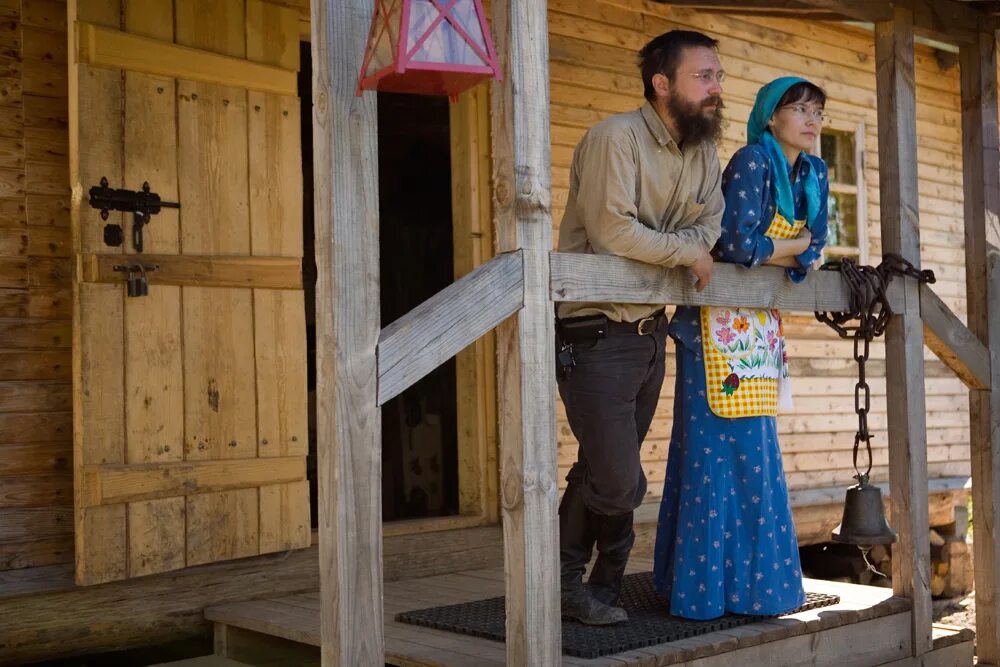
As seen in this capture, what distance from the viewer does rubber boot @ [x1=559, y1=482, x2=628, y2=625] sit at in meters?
3.82

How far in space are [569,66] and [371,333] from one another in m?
3.57

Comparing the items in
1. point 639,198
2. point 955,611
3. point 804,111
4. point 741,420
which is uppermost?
point 804,111

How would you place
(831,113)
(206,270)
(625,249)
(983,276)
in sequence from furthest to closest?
(831,113) < (983,276) < (206,270) < (625,249)

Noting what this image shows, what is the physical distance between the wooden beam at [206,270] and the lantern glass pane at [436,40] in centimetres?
204

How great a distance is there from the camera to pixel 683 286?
3.73 meters

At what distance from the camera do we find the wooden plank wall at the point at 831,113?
6156 mm

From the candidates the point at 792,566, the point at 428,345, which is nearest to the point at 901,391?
the point at 792,566

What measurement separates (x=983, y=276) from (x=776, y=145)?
1571 millimetres

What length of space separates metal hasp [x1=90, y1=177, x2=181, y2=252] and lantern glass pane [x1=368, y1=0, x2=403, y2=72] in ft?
6.25

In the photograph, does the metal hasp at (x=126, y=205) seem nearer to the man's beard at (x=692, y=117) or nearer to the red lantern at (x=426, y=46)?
the red lantern at (x=426, y=46)

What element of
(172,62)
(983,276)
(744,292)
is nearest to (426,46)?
(744,292)

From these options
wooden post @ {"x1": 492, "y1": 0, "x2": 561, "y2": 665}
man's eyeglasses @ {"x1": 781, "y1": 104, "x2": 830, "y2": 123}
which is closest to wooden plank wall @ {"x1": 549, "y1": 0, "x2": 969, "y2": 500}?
man's eyeglasses @ {"x1": 781, "y1": 104, "x2": 830, "y2": 123}

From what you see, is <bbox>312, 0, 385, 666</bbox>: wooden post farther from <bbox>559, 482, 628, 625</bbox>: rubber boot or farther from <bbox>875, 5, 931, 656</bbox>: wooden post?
<bbox>875, 5, 931, 656</bbox>: wooden post

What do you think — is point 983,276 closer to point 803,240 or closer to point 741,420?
point 803,240
